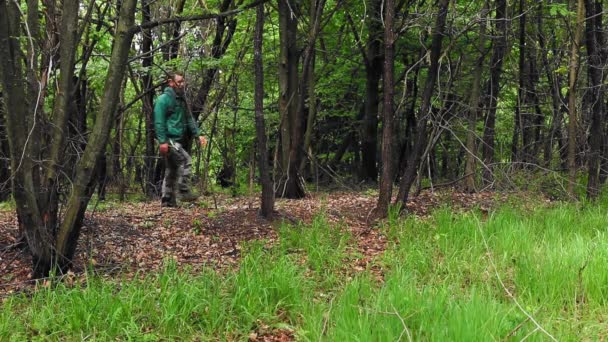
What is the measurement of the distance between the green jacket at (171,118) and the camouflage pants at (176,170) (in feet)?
0.56

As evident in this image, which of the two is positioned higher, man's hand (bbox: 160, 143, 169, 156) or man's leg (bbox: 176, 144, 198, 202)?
man's hand (bbox: 160, 143, 169, 156)

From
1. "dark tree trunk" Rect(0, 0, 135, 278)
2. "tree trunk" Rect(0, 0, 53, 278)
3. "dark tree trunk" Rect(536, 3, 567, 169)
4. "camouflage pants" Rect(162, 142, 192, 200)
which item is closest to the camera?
"tree trunk" Rect(0, 0, 53, 278)

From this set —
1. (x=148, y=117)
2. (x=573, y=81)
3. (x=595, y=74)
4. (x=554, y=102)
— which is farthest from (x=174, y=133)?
(x=554, y=102)

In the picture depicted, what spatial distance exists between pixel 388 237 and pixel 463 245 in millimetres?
958

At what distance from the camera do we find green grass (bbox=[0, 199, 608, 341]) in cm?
291

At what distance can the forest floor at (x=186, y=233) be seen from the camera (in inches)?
179

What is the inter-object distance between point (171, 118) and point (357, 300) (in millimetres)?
4875

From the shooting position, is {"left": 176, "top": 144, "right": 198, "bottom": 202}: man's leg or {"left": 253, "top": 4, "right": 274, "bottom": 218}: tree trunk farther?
{"left": 176, "top": 144, "right": 198, "bottom": 202}: man's leg

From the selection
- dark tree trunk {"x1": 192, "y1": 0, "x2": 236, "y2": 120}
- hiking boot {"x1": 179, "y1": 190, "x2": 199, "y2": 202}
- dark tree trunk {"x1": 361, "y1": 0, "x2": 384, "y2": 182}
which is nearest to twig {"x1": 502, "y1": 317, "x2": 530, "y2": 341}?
hiking boot {"x1": 179, "y1": 190, "x2": 199, "y2": 202}

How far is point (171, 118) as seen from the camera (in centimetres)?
730

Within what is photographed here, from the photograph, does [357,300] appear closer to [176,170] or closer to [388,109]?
[388,109]

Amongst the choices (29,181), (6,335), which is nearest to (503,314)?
(6,335)

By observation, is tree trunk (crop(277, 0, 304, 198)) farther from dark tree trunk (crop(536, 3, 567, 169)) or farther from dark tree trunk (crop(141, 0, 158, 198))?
dark tree trunk (crop(536, 3, 567, 169))

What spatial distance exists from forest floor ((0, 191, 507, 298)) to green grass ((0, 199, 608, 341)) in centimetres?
49
